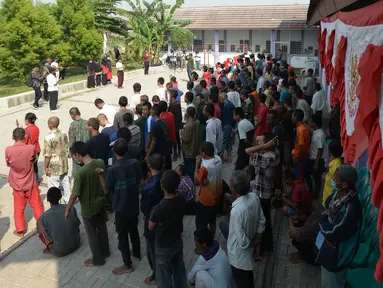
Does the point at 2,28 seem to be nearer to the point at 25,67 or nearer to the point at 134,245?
the point at 25,67

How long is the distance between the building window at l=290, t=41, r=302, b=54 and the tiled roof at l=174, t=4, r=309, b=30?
1.60m

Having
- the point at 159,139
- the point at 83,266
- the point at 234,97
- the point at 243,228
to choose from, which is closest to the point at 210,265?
the point at 243,228

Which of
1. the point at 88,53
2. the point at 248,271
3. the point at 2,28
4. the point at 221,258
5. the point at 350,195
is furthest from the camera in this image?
the point at 88,53

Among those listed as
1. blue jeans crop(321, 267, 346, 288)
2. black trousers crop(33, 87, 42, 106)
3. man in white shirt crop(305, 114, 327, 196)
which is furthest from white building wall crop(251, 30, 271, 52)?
blue jeans crop(321, 267, 346, 288)

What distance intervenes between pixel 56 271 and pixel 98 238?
0.65 m

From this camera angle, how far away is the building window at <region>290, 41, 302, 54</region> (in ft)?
101

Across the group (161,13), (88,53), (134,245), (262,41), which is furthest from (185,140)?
(262,41)

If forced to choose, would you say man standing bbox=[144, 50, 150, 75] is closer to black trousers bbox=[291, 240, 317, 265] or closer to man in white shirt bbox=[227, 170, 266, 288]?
black trousers bbox=[291, 240, 317, 265]

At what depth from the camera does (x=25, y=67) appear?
16703 millimetres

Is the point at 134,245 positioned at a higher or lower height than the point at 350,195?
lower

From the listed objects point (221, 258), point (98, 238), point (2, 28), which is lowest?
point (98, 238)

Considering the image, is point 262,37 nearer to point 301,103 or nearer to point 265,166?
point 301,103

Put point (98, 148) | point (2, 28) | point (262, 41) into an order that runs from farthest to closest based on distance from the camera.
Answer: point (262, 41), point (2, 28), point (98, 148)

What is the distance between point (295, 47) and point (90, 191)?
29.2 metres
